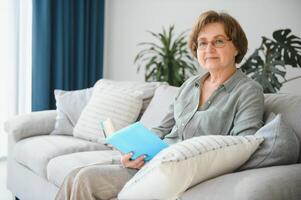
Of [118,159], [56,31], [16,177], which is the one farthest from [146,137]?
[56,31]

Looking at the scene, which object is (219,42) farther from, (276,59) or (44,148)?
(44,148)

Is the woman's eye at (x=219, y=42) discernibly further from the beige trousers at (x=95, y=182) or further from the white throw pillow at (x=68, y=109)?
the white throw pillow at (x=68, y=109)

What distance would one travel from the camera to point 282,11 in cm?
306

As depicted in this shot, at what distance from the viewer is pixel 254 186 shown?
1149mm

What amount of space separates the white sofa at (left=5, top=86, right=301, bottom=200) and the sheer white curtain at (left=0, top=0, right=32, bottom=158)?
3.38ft

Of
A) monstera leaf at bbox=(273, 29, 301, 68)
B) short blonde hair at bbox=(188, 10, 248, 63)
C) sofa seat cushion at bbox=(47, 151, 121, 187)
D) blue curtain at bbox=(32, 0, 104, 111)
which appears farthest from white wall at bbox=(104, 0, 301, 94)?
sofa seat cushion at bbox=(47, 151, 121, 187)

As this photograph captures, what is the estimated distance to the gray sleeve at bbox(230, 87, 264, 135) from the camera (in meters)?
1.50

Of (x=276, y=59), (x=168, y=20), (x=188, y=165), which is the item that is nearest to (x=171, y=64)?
(x=168, y=20)

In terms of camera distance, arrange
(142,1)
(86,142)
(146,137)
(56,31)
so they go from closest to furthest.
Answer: (146,137), (86,142), (56,31), (142,1)

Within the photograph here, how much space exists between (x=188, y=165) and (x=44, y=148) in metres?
1.33

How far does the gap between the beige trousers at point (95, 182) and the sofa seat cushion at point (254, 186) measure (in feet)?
1.22

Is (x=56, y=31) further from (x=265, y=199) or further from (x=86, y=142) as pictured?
(x=265, y=199)

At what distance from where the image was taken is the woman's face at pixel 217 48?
1728 mm

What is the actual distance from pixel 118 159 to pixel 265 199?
2.32ft
